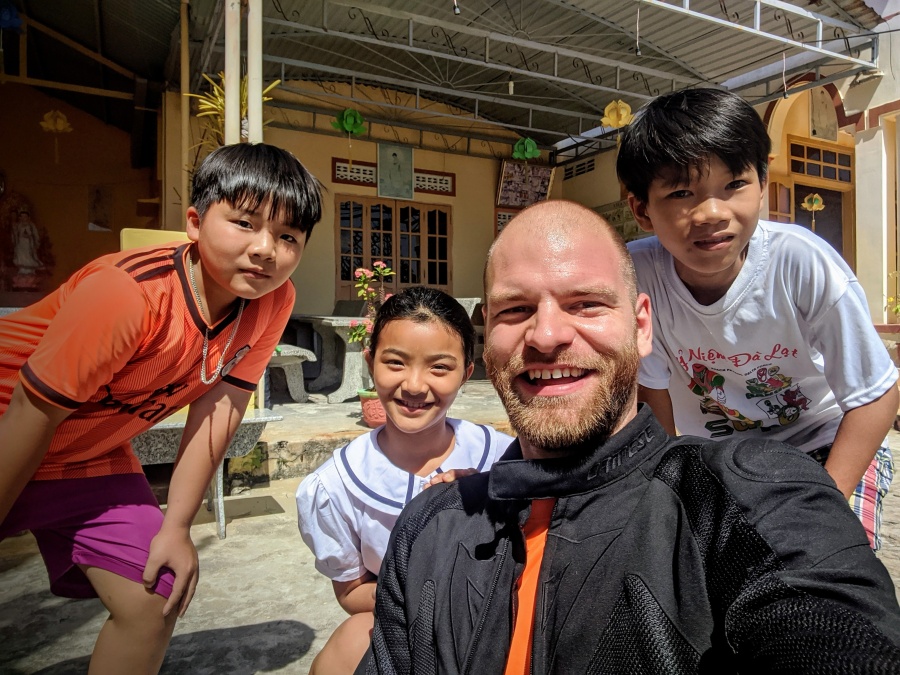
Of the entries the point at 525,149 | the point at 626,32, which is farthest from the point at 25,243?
the point at 626,32

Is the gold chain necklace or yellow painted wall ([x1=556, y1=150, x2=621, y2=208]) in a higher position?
yellow painted wall ([x1=556, y1=150, x2=621, y2=208])

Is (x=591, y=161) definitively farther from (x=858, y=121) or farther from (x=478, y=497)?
(x=478, y=497)

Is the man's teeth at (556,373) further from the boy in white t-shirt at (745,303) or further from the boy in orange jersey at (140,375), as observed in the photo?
the boy in orange jersey at (140,375)

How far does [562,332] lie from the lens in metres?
1.15

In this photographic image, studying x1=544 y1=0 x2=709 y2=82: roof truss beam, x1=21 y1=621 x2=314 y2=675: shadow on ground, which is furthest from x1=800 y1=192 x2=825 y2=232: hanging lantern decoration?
x1=21 y1=621 x2=314 y2=675: shadow on ground

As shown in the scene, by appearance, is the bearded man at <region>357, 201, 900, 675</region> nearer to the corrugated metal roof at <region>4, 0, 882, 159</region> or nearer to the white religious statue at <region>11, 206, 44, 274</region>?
the corrugated metal roof at <region>4, 0, 882, 159</region>

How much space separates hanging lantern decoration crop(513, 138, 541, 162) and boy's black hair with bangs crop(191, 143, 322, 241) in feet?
29.7

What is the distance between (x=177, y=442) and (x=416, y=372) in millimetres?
2380

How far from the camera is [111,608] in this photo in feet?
5.59

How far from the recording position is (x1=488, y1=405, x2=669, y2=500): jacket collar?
1.07 meters

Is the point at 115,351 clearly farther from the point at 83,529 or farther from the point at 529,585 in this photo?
the point at 529,585

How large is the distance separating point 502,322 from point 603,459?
0.33 metres

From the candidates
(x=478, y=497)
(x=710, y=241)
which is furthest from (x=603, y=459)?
(x=710, y=241)

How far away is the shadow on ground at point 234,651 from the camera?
7.56 feet
